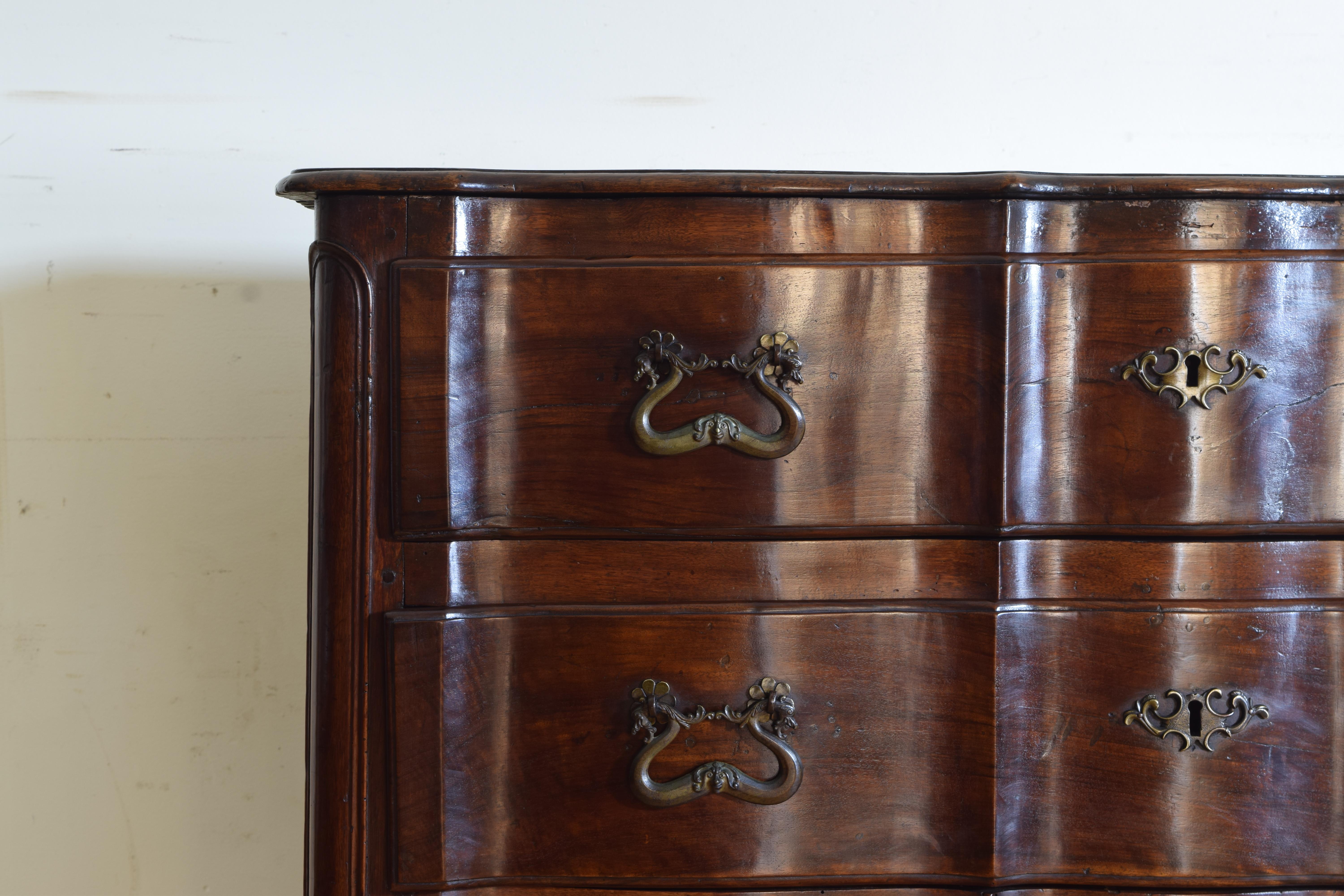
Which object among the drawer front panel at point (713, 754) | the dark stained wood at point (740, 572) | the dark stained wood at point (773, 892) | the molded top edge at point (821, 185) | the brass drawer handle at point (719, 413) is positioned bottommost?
the dark stained wood at point (773, 892)

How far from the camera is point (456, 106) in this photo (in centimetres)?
111

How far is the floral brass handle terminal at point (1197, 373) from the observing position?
0.62 metres

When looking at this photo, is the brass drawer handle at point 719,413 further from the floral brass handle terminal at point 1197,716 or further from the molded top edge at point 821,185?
the floral brass handle terminal at point 1197,716

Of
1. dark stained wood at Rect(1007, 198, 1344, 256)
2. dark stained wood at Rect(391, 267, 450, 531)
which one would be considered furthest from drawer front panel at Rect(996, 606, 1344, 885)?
dark stained wood at Rect(391, 267, 450, 531)

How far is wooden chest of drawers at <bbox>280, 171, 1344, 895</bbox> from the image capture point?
0.62 metres

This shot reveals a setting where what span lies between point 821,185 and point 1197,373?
0.29 m

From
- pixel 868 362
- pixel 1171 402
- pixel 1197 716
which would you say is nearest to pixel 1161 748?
pixel 1197 716

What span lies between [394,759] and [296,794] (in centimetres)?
63

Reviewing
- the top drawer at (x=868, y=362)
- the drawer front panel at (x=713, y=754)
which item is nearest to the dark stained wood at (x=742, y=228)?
the top drawer at (x=868, y=362)

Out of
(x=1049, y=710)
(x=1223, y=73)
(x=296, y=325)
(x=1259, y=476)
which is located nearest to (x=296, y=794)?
(x=296, y=325)

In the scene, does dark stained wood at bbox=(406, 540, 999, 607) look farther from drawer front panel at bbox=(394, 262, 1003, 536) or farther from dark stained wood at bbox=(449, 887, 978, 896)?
dark stained wood at bbox=(449, 887, 978, 896)

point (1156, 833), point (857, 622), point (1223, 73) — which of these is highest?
point (1223, 73)

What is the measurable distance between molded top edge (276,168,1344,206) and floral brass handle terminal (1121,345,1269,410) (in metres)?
0.11

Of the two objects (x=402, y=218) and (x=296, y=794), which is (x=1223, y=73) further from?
(x=296, y=794)
